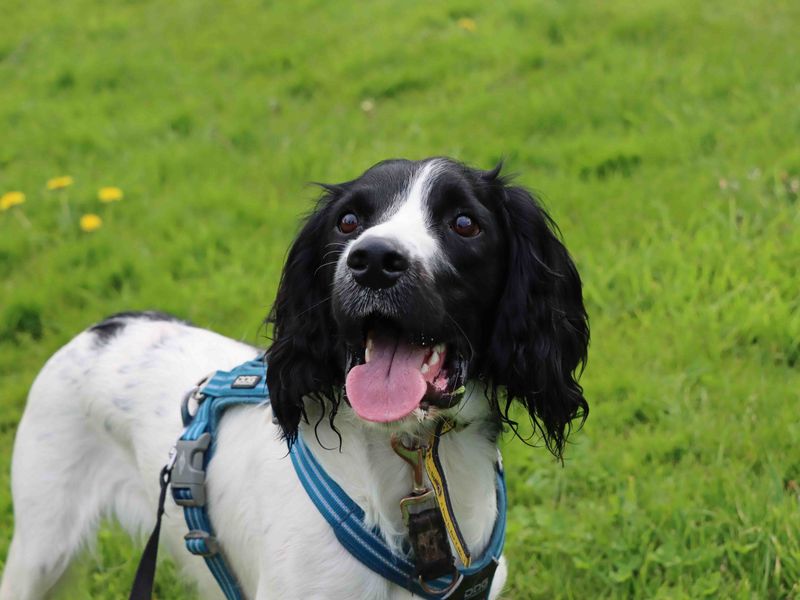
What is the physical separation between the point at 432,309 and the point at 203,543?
1.07 m

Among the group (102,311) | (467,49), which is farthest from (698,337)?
(467,49)

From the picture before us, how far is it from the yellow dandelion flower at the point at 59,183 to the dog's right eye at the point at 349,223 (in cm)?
428

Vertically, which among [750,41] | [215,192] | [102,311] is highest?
[750,41]

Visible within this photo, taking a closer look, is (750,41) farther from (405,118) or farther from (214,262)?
(214,262)

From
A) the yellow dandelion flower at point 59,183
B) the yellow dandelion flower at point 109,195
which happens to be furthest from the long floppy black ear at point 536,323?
the yellow dandelion flower at point 59,183

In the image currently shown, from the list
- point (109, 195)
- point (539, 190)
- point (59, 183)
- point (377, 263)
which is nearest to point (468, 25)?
point (539, 190)

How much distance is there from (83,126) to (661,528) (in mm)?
5371

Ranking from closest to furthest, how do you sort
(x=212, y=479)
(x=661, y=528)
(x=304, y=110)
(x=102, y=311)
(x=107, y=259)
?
1. (x=212, y=479)
2. (x=661, y=528)
3. (x=102, y=311)
4. (x=107, y=259)
5. (x=304, y=110)

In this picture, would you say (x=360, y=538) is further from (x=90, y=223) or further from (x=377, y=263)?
(x=90, y=223)

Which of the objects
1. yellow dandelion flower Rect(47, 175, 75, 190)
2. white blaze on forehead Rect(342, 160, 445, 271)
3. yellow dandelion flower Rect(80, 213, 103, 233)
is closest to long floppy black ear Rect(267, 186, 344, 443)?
white blaze on forehead Rect(342, 160, 445, 271)

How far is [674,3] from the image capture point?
7.51 metres

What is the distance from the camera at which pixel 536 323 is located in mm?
2482

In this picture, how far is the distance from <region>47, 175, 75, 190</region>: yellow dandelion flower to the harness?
13.0 ft

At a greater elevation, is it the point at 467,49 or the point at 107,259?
the point at 467,49
